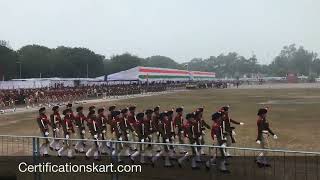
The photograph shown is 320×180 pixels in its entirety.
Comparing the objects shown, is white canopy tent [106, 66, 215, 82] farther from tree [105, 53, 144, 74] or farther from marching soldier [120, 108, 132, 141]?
marching soldier [120, 108, 132, 141]

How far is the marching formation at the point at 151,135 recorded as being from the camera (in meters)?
10.9

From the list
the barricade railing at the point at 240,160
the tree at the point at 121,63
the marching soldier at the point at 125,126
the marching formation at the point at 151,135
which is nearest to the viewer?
the barricade railing at the point at 240,160

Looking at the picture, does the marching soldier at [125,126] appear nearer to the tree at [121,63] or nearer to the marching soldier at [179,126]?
the marching soldier at [179,126]

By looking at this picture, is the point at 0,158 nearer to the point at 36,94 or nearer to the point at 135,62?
the point at 36,94

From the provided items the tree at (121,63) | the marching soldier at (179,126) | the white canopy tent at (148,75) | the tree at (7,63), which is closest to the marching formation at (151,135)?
the marching soldier at (179,126)

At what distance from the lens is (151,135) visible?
14484 millimetres

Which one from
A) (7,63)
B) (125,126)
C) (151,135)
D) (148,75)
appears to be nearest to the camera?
(151,135)

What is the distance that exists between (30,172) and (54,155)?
2.77 m

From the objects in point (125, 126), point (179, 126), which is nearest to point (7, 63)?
point (125, 126)

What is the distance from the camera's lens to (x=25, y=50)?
11575 centimetres

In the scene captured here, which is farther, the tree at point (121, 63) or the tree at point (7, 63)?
the tree at point (121, 63)

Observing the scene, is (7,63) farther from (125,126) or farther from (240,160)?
(240,160)

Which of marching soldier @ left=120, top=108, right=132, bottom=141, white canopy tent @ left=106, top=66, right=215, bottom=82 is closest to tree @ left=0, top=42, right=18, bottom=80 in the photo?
white canopy tent @ left=106, top=66, right=215, bottom=82

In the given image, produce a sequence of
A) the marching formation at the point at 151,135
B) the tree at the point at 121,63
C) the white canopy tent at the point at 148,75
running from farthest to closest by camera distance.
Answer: the tree at the point at 121,63 < the white canopy tent at the point at 148,75 < the marching formation at the point at 151,135
